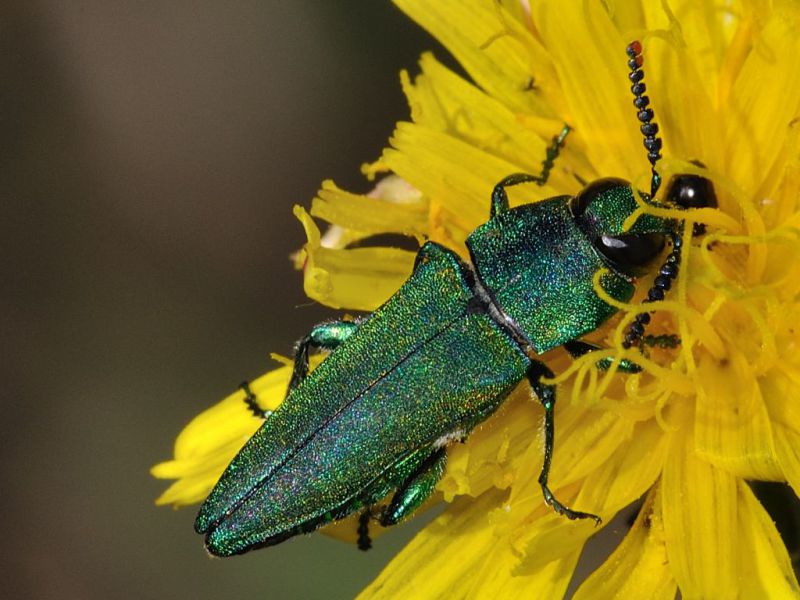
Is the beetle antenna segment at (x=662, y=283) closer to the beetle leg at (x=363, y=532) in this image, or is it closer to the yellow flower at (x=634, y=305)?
the yellow flower at (x=634, y=305)

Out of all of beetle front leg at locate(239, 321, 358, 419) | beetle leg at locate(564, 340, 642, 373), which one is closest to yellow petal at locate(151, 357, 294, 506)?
beetle front leg at locate(239, 321, 358, 419)

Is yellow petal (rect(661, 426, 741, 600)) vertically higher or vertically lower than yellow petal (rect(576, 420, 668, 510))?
lower

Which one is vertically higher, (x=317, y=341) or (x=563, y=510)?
(x=317, y=341)

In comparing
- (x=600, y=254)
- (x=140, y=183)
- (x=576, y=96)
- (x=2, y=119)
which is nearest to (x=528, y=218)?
(x=600, y=254)

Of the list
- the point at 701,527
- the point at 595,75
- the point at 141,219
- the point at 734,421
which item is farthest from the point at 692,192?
the point at 141,219

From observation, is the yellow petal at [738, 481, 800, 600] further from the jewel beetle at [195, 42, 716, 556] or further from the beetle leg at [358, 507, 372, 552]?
the beetle leg at [358, 507, 372, 552]

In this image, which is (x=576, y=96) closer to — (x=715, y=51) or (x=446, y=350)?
(x=715, y=51)

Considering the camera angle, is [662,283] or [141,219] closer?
[662,283]

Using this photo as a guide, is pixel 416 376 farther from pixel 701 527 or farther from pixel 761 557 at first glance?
pixel 761 557
